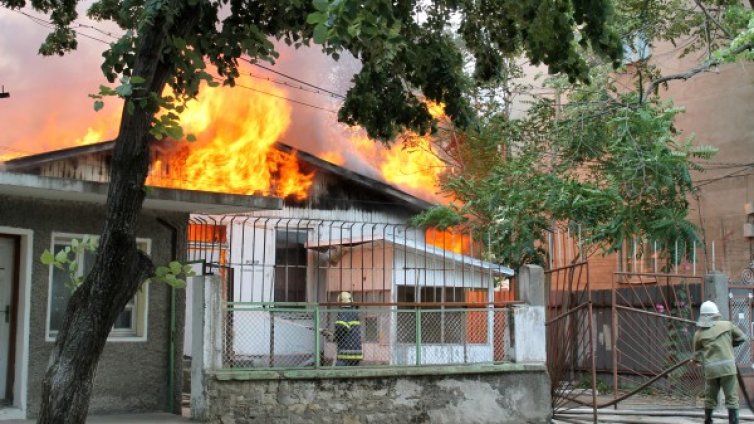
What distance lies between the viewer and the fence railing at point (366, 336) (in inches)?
409

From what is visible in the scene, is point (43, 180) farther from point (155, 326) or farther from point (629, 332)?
point (629, 332)

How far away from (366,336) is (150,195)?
3.84 m

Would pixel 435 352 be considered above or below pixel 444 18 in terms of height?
below

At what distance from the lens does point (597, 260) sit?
75.4 ft

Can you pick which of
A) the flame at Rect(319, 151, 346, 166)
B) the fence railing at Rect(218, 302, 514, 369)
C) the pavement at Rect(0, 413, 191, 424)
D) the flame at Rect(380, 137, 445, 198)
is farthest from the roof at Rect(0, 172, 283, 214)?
the flame at Rect(380, 137, 445, 198)

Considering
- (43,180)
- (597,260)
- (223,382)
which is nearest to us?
(43,180)

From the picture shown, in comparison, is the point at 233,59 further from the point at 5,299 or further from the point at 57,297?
the point at 5,299

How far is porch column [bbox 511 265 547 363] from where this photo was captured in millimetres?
11320

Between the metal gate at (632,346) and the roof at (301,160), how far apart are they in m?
4.69

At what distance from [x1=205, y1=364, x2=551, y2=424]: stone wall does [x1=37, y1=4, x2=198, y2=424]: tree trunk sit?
11.7ft

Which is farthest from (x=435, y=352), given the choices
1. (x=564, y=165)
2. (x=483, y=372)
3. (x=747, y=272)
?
(x=747, y=272)

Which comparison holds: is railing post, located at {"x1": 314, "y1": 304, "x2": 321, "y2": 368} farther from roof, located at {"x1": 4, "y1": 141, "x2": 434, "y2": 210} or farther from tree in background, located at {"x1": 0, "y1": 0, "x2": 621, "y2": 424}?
roof, located at {"x1": 4, "y1": 141, "x2": 434, "y2": 210}

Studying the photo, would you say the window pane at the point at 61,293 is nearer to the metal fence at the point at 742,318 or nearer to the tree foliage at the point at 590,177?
the tree foliage at the point at 590,177

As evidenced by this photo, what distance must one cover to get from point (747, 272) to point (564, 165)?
5067mm
